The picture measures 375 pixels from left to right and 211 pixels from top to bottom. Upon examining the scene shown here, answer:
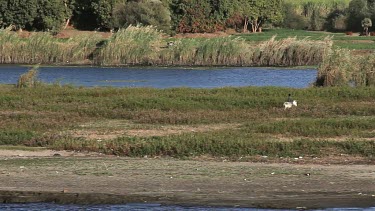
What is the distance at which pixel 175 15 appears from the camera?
74.1 metres

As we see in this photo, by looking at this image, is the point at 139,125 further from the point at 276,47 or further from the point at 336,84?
the point at 276,47

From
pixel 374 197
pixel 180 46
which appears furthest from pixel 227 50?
pixel 374 197

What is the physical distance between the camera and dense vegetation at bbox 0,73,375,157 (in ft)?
61.7

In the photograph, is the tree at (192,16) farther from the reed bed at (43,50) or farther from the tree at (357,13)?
the reed bed at (43,50)

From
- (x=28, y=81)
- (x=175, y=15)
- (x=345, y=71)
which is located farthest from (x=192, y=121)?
(x=175, y=15)

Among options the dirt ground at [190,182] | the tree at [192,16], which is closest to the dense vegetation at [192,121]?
the dirt ground at [190,182]

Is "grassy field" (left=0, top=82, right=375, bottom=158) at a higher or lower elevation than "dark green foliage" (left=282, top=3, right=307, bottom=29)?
Result: higher

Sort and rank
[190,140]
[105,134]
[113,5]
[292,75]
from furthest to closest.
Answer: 1. [113,5]
2. [292,75]
3. [105,134]
4. [190,140]

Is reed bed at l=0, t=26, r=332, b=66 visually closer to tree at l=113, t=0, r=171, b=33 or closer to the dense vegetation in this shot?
tree at l=113, t=0, r=171, b=33

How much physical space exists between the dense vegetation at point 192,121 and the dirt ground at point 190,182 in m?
1.16

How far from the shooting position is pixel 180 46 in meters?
51.5

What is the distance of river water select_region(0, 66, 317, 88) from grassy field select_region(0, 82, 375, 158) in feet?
31.3

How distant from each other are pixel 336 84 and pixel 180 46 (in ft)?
68.0

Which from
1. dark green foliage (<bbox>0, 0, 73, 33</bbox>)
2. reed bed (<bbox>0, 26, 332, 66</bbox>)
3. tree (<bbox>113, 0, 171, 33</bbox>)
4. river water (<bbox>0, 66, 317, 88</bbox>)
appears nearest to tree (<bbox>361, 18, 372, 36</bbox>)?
tree (<bbox>113, 0, 171, 33</bbox>)
